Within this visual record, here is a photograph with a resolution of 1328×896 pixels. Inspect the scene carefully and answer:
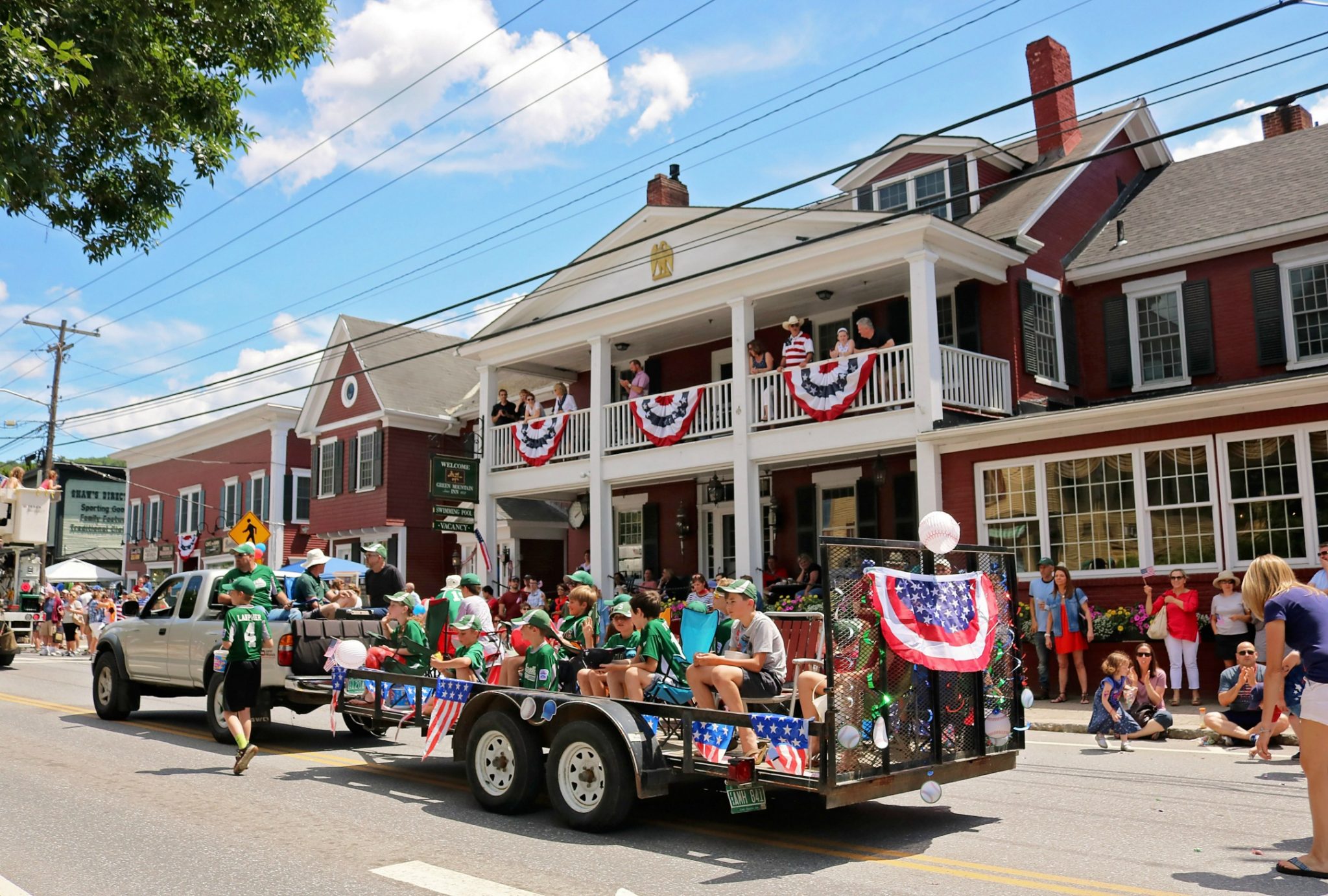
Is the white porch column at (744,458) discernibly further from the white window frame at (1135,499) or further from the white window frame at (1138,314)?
the white window frame at (1138,314)

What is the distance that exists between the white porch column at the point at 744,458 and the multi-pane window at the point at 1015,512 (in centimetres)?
360

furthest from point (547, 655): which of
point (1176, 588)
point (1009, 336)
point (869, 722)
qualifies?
point (1009, 336)

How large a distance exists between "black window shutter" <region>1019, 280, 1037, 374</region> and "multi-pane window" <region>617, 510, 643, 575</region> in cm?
896

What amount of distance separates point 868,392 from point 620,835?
36.3 feet

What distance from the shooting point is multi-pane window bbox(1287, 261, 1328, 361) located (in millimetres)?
16422

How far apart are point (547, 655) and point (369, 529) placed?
904 inches

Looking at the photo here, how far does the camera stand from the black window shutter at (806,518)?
20.2 meters

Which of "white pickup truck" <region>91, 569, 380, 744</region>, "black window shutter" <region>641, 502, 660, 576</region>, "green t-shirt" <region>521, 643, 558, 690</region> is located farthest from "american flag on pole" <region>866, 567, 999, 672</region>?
"black window shutter" <region>641, 502, 660, 576</region>

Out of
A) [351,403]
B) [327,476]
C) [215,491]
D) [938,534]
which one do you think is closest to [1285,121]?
[938,534]

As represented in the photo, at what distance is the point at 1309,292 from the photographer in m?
16.6

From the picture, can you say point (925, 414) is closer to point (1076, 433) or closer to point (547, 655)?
point (1076, 433)

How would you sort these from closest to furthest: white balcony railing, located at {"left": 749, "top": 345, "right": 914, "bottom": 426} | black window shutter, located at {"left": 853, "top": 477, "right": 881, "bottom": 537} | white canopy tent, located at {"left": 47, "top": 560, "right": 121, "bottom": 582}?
white balcony railing, located at {"left": 749, "top": 345, "right": 914, "bottom": 426}, black window shutter, located at {"left": 853, "top": 477, "right": 881, "bottom": 537}, white canopy tent, located at {"left": 47, "top": 560, "right": 121, "bottom": 582}

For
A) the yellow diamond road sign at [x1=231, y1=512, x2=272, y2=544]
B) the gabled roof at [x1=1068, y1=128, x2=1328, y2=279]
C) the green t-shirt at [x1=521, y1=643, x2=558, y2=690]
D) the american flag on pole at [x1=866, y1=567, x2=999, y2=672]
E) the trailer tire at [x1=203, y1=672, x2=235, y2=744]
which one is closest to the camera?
the american flag on pole at [x1=866, y1=567, x2=999, y2=672]

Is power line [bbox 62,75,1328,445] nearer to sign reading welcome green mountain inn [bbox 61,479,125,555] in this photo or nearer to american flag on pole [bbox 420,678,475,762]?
american flag on pole [bbox 420,678,475,762]
